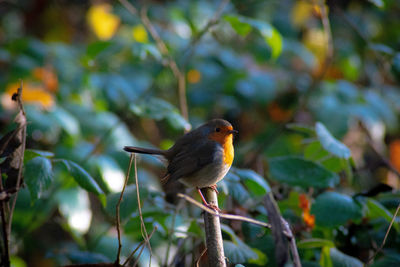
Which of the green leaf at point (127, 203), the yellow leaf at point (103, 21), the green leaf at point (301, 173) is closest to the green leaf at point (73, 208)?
the green leaf at point (127, 203)

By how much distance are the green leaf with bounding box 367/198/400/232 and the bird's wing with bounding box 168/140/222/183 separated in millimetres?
700

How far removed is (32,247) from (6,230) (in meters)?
2.49

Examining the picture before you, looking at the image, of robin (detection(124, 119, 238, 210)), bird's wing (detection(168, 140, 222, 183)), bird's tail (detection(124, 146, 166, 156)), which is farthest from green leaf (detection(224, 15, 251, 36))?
bird's tail (detection(124, 146, 166, 156))

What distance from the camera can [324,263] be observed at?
1627 millimetres

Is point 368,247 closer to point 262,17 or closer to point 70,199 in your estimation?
point 70,199

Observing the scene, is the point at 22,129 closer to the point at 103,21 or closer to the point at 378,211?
the point at 378,211

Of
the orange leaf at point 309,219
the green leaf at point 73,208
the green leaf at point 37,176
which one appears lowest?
the green leaf at point 73,208

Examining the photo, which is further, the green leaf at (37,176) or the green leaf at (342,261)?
the green leaf at (342,261)

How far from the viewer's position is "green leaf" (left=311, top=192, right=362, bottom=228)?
159 centimetres

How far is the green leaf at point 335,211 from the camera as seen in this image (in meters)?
1.59

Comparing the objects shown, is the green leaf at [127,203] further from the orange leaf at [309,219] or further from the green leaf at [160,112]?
the orange leaf at [309,219]

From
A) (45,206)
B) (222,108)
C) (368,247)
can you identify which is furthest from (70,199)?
(222,108)

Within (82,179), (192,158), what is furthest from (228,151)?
(82,179)

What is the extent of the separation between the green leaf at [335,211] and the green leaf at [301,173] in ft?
0.29
